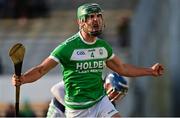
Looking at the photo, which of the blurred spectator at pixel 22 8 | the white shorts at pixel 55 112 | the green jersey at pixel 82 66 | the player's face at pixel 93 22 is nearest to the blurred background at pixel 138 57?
the blurred spectator at pixel 22 8

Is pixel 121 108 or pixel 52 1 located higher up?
pixel 52 1

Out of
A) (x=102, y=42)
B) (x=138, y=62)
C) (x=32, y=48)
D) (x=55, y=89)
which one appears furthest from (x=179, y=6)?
(x=102, y=42)

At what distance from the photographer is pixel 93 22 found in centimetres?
896

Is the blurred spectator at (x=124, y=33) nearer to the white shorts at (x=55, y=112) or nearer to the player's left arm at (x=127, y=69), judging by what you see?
the white shorts at (x=55, y=112)

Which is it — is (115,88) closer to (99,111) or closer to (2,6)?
(99,111)

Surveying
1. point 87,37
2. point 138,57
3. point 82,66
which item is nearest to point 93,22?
point 87,37

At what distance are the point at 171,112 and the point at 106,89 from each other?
661 centimetres

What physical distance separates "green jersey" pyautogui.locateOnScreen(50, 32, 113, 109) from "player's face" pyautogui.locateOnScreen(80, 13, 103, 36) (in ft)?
0.63

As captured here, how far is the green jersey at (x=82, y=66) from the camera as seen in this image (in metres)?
9.04

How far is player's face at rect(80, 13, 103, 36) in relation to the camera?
352 inches

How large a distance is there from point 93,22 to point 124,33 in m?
8.33

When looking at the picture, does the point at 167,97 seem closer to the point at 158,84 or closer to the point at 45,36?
the point at 158,84

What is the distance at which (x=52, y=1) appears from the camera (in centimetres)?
1936

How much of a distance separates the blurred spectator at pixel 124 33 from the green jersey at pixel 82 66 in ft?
25.7
